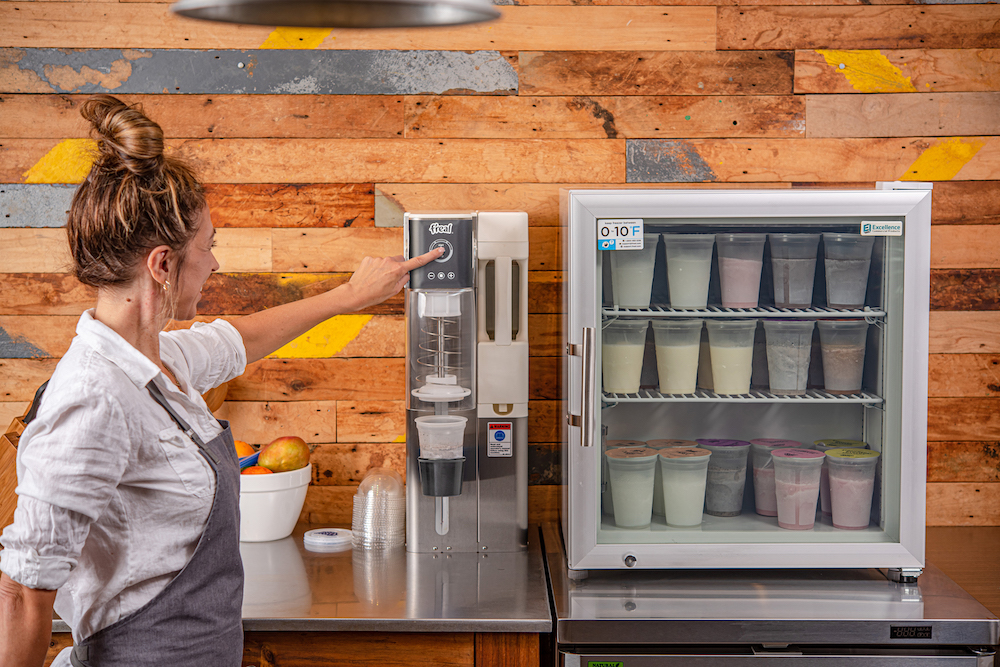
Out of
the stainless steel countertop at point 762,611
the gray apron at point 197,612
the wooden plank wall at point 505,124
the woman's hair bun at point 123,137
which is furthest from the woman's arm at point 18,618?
the wooden plank wall at point 505,124

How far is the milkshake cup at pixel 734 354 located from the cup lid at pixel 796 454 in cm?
19

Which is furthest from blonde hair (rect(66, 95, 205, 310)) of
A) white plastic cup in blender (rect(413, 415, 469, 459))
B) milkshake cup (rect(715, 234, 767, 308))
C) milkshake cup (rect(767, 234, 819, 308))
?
milkshake cup (rect(767, 234, 819, 308))

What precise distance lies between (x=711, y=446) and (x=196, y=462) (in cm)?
139

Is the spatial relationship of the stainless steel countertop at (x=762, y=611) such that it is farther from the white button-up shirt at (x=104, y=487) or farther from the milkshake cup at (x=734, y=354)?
the white button-up shirt at (x=104, y=487)

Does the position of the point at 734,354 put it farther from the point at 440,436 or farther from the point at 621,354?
the point at 440,436

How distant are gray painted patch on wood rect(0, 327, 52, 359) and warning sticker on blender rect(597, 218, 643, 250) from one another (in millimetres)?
1730

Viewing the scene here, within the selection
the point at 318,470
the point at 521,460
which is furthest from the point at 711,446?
the point at 318,470

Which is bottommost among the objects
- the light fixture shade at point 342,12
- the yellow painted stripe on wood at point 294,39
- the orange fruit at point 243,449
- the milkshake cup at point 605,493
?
the milkshake cup at point 605,493

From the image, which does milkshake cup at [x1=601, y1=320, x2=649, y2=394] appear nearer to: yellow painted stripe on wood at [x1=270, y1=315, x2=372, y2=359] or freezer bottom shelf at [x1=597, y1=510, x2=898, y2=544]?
freezer bottom shelf at [x1=597, y1=510, x2=898, y2=544]

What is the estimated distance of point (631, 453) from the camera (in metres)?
2.10

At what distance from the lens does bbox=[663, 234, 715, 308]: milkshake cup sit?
6.72 feet

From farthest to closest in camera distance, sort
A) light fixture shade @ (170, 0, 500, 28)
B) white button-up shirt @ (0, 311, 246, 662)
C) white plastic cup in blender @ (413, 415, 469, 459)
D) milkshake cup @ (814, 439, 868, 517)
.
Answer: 1. milkshake cup @ (814, 439, 868, 517)
2. white plastic cup in blender @ (413, 415, 469, 459)
3. white button-up shirt @ (0, 311, 246, 662)
4. light fixture shade @ (170, 0, 500, 28)

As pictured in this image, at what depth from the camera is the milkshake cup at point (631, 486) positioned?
2076 mm

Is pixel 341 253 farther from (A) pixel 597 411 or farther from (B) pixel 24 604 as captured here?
(B) pixel 24 604
